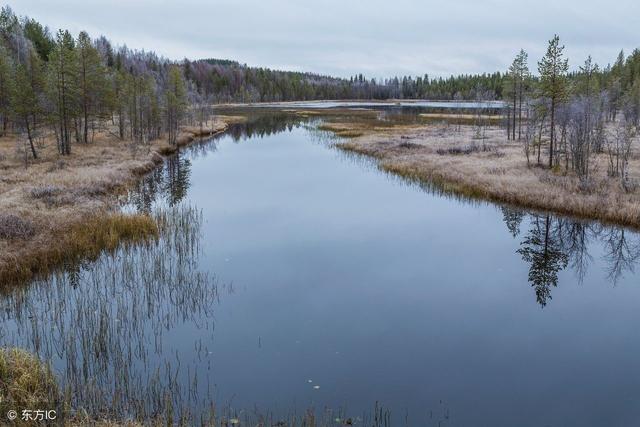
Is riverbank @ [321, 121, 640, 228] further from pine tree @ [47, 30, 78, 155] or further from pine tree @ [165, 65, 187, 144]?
pine tree @ [47, 30, 78, 155]

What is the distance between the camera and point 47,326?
525 inches

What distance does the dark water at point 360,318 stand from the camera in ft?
35.8

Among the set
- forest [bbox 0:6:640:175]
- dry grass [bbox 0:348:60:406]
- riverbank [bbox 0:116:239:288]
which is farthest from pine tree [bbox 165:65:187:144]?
dry grass [bbox 0:348:60:406]

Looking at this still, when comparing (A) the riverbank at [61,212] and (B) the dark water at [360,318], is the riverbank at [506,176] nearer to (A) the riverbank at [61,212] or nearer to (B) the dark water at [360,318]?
(B) the dark water at [360,318]

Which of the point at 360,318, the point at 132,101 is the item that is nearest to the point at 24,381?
the point at 360,318

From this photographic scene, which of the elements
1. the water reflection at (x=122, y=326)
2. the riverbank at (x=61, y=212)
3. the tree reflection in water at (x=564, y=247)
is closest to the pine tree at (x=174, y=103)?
the riverbank at (x=61, y=212)

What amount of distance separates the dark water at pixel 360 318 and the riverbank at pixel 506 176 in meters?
1.74

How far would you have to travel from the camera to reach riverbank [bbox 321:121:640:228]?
2589 centimetres

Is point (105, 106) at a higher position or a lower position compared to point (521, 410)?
higher

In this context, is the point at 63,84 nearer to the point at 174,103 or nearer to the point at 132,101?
the point at 132,101

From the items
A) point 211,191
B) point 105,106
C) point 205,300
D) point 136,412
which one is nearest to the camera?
point 136,412

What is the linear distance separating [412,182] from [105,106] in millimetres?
42809

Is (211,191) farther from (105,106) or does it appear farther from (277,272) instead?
(105,106)

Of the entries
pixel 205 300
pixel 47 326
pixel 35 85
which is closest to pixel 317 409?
pixel 205 300
